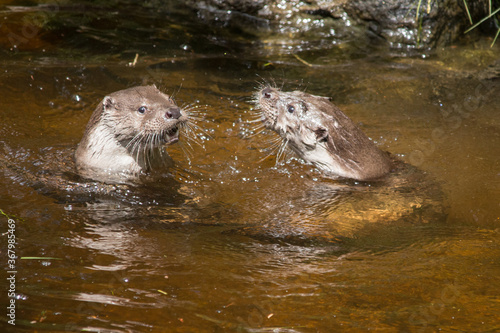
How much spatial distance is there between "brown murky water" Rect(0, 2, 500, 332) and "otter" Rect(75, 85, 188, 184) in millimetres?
171

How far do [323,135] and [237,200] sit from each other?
0.83m

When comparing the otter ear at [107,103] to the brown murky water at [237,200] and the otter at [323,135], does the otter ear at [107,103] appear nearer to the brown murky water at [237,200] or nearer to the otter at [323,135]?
the brown murky water at [237,200]

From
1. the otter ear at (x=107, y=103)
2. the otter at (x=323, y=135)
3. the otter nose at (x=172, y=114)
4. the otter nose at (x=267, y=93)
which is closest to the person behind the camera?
the otter nose at (x=172, y=114)

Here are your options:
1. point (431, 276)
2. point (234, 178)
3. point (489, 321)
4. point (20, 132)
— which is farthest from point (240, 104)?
point (489, 321)

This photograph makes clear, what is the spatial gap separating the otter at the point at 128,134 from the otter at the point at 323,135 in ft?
2.95

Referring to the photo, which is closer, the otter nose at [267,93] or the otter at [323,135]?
the otter at [323,135]

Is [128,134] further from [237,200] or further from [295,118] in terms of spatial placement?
[295,118]

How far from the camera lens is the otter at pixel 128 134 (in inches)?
140

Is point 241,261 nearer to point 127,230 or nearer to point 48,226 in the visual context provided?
point 127,230

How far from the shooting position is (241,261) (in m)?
2.91

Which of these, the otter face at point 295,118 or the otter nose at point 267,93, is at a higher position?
the otter nose at point 267,93

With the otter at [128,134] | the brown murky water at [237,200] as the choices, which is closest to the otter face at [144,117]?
the otter at [128,134]

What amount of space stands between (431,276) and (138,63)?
3.91 m

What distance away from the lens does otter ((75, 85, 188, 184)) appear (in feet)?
11.6
